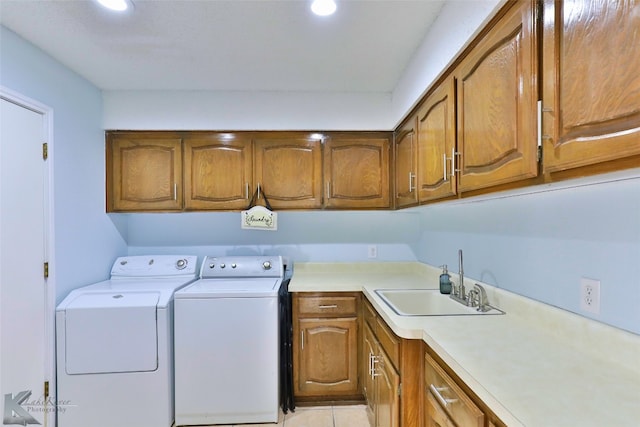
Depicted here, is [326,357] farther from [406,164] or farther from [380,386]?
[406,164]

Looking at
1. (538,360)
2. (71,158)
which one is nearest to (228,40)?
(71,158)

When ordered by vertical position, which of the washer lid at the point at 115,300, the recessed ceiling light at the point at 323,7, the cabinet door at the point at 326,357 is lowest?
the cabinet door at the point at 326,357

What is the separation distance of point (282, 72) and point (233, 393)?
2192 millimetres

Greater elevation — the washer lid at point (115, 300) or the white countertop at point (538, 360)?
the white countertop at point (538, 360)

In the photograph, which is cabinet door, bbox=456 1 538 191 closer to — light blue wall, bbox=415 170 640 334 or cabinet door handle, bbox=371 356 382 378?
light blue wall, bbox=415 170 640 334

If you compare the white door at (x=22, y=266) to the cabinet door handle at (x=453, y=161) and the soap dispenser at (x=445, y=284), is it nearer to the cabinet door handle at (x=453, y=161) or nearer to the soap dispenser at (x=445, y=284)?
the cabinet door handle at (x=453, y=161)

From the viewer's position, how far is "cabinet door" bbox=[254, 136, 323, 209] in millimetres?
2605

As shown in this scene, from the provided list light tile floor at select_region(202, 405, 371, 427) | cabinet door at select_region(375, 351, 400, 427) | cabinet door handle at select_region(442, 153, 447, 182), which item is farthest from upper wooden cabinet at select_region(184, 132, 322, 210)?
light tile floor at select_region(202, 405, 371, 427)

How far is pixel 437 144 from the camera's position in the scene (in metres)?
1.68

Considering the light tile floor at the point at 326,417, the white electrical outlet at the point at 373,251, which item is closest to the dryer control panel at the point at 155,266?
the light tile floor at the point at 326,417

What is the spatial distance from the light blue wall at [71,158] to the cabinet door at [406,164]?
226 centimetres

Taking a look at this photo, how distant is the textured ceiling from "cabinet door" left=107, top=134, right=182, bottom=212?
44 cm

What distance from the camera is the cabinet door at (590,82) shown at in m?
0.68

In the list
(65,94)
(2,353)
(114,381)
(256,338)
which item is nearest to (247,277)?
(256,338)
